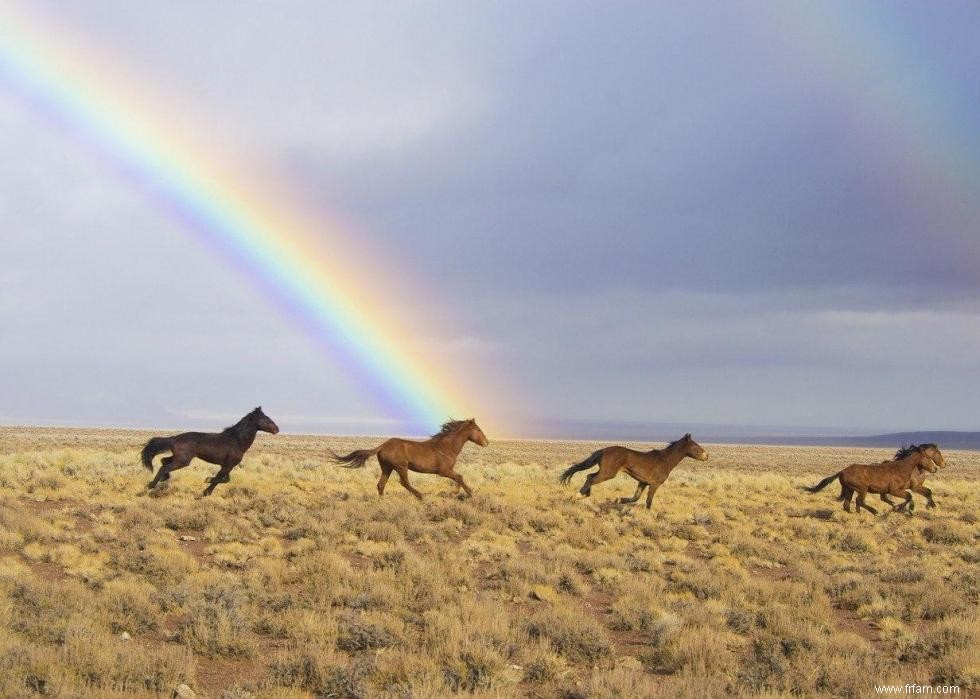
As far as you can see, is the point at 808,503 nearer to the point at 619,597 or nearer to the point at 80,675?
the point at 619,597

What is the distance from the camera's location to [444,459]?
18.7m

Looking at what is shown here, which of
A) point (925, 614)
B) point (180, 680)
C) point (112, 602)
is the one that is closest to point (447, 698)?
point (180, 680)

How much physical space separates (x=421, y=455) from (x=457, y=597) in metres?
8.23

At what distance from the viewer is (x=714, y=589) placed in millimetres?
11812

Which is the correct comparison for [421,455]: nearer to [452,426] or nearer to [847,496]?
[452,426]

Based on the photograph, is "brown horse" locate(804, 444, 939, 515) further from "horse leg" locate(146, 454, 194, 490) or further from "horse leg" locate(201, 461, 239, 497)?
"horse leg" locate(146, 454, 194, 490)

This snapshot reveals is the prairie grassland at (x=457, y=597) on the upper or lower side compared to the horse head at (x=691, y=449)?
lower

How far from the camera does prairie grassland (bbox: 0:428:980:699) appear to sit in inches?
295

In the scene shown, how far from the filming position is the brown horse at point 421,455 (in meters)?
18.5

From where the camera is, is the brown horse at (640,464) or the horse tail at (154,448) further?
the brown horse at (640,464)

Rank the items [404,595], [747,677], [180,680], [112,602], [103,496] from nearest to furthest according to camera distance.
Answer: [180,680]
[747,677]
[112,602]
[404,595]
[103,496]

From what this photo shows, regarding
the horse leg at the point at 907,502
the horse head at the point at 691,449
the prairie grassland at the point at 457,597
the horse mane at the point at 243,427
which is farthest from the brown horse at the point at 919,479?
the horse mane at the point at 243,427

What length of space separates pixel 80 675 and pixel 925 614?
1045 cm

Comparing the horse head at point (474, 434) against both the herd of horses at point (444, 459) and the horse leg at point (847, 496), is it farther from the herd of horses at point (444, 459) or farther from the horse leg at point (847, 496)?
the horse leg at point (847, 496)
